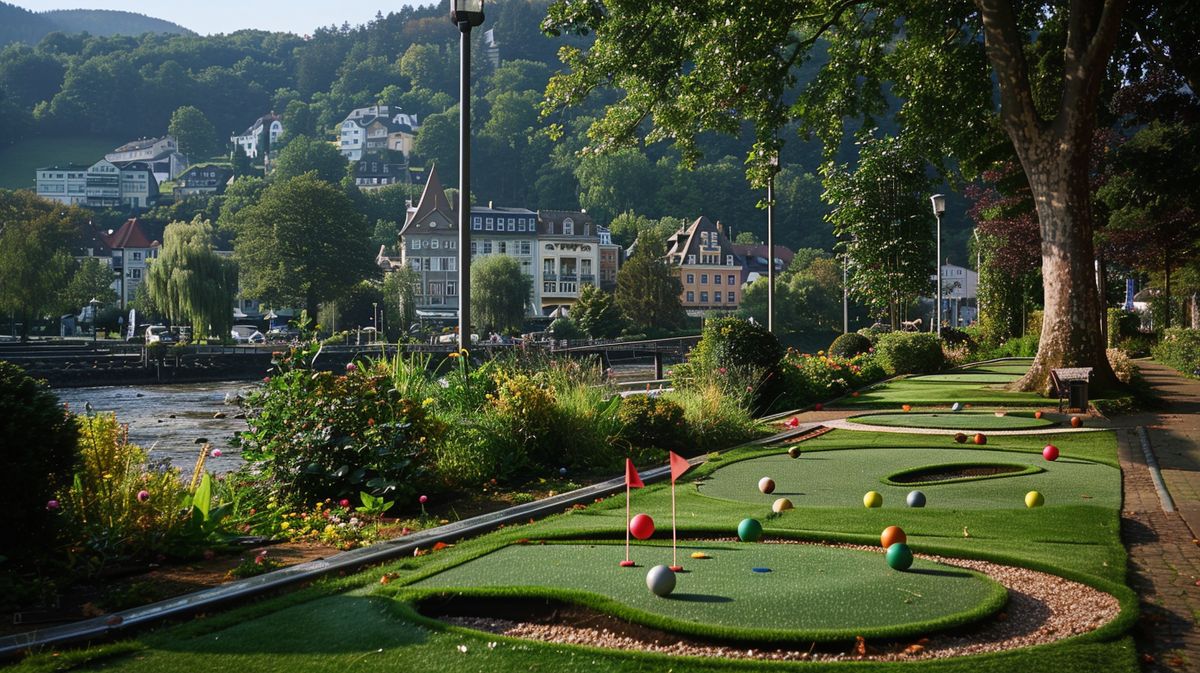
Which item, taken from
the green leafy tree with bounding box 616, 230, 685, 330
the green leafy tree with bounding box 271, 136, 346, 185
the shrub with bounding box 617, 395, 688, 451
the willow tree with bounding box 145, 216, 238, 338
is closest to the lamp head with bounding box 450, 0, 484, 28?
the shrub with bounding box 617, 395, 688, 451

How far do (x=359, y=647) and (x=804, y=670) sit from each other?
2223 mm

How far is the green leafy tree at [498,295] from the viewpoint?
88.8 metres

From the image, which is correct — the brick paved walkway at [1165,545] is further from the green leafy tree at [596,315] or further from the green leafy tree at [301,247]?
the green leafy tree at [301,247]

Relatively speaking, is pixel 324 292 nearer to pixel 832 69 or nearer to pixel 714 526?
pixel 832 69

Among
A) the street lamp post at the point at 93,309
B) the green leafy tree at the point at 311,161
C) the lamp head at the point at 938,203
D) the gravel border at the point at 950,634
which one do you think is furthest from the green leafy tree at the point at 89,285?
the gravel border at the point at 950,634

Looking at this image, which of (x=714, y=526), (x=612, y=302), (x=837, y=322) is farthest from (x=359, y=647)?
(x=837, y=322)

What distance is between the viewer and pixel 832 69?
81.0 ft

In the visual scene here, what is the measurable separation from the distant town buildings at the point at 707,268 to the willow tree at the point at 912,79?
9107cm

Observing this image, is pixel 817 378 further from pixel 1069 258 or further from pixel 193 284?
pixel 193 284

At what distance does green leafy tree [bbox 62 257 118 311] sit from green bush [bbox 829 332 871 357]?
7256cm

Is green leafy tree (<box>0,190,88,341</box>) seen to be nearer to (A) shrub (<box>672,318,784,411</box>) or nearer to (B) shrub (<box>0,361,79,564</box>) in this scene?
(A) shrub (<box>672,318,784,411</box>)

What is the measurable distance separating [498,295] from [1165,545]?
82233 mm

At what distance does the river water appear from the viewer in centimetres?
2734

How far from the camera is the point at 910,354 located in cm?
3058
